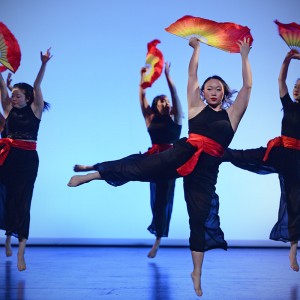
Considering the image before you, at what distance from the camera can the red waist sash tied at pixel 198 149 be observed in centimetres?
337

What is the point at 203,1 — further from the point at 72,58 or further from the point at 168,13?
the point at 72,58

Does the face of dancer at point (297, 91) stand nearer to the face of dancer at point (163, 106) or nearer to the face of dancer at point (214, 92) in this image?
the face of dancer at point (214, 92)

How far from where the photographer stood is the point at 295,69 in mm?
5746

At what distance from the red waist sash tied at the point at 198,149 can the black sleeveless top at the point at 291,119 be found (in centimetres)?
99

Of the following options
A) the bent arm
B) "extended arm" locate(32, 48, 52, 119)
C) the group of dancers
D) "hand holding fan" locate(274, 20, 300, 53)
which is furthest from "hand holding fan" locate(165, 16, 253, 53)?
"extended arm" locate(32, 48, 52, 119)

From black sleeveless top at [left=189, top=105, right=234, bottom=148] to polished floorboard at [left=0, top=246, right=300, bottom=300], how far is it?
37.4 inches

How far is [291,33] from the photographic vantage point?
4.02m

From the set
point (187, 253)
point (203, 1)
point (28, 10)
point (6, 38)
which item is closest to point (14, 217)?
point (6, 38)

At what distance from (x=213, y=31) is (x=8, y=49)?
1724mm

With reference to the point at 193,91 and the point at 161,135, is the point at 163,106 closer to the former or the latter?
the point at 161,135

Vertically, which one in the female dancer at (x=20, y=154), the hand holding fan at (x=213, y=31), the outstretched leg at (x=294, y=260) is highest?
the hand holding fan at (x=213, y=31)

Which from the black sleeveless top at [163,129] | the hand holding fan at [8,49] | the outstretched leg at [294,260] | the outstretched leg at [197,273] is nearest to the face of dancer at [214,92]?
the outstretched leg at [197,273]

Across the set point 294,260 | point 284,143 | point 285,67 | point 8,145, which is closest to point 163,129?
point 284,143

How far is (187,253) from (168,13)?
8.14ft
